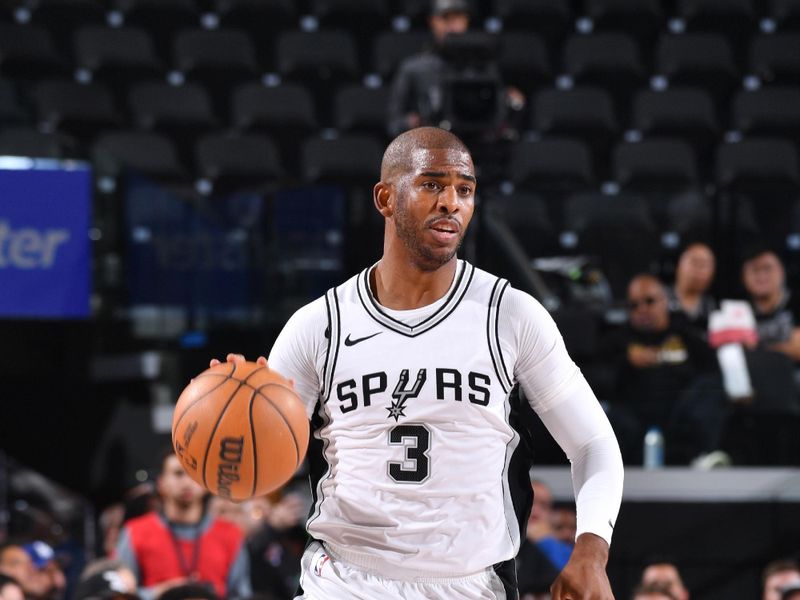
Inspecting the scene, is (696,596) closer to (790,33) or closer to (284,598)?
(284,598)

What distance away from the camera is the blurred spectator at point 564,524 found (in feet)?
24.5

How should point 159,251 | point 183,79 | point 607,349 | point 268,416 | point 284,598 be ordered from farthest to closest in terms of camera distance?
point 183,79, point 159,251, point 607,349, point 284,598, point 268,416

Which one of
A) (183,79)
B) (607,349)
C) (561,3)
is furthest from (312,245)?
(561,3)

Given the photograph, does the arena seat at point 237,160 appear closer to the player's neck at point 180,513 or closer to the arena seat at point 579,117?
the arena seat at point 579,117

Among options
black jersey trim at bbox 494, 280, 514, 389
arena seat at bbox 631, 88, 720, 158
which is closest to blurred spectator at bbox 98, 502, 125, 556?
black jersey trim at bbox 494, 280, 514, 389

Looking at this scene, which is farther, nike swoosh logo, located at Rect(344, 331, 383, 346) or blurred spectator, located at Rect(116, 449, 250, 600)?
blurred spectator, located at Rect(116, 449, 250, 600)

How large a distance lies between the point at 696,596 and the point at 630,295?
5.92 feet

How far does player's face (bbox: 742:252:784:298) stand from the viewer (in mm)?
7859

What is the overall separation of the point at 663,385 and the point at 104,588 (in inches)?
135

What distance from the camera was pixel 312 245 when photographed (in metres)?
8.08

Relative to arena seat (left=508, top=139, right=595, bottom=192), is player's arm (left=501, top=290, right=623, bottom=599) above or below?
below

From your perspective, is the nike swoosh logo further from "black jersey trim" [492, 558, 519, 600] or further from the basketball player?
"black jersey trim" [492, 558, 519, 600]

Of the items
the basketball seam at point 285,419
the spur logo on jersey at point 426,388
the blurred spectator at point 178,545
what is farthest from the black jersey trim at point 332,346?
the blurred spectator at point 178,545

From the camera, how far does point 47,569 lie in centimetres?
699
